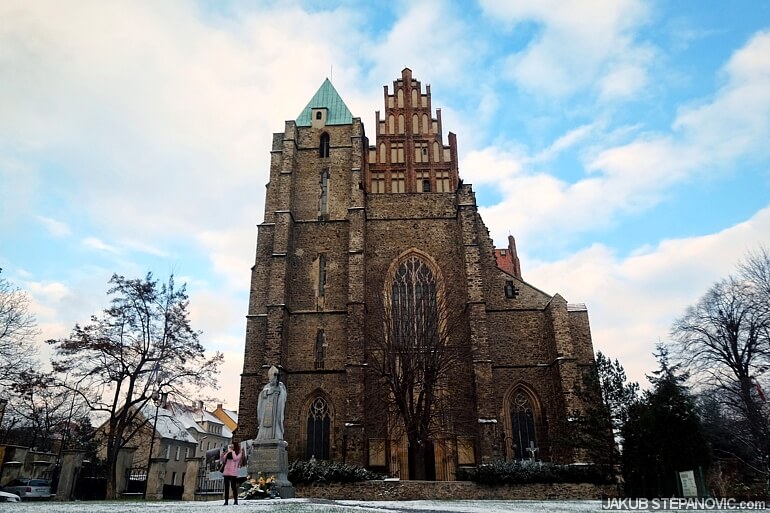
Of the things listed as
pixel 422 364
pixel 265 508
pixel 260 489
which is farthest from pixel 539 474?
pixel 265 508

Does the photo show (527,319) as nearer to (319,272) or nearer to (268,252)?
(319,272)

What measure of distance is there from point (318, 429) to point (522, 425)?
9.46 m

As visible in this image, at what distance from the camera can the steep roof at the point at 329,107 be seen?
3123 cm

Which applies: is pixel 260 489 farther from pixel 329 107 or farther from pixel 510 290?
pixel 329 107

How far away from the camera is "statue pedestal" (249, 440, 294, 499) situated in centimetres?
1419

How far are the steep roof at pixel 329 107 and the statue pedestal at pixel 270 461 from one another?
823 inches

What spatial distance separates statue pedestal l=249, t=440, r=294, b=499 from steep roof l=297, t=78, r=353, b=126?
2090 cm

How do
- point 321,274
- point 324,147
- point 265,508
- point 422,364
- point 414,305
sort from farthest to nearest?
point 324,147 < point 321,274 < point 414,305 < point 422,364 < point 265,508

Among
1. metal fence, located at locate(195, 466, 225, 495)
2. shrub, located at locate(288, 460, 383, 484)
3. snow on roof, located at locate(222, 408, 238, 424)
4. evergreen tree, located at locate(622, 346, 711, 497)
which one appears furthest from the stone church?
snow on roof, located at locate(222, 408, 238, 424)

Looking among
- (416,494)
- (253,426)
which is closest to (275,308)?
(253,426)

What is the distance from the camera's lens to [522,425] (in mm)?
24156

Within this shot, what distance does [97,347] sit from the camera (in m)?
21.5

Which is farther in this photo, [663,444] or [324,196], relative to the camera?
[324,196]

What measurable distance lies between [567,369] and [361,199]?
12929mm
